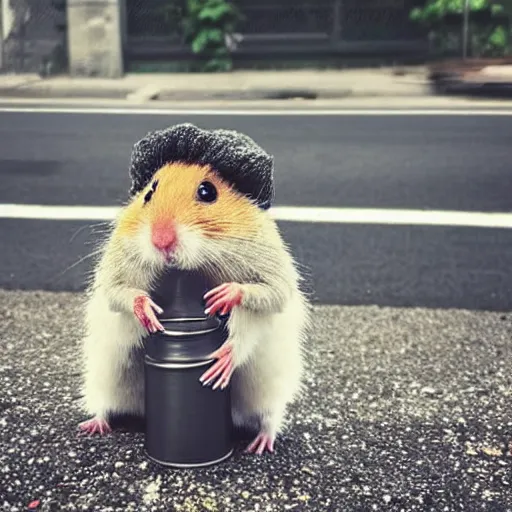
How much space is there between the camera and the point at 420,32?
60.6ft

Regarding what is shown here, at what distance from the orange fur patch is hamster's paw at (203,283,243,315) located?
0.15 m

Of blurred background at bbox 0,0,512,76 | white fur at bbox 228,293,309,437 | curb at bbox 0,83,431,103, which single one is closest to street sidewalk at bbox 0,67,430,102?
curb at bbox 0,83,431,103

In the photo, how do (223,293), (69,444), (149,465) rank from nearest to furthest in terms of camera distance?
(223,293), (149,465), (69,444)

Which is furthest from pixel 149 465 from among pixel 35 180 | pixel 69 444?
pixel 35 180

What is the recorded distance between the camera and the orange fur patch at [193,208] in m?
2.47

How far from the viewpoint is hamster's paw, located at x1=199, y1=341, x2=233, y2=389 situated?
8.55 feet

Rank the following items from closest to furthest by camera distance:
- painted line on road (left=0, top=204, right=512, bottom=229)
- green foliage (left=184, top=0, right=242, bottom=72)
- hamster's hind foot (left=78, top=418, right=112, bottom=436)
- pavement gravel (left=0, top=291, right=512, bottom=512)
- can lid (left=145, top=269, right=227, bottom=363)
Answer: can lid (left=145, top=269, right=227, bottom=363), pavement gravel (left=0, top=291, right=512, bottom=512), hamster's hind foot (left=78, top=418, right=112, bottom=436), painted line on road (left=0, top=204, right=512, bottom=229), green foliage (left=184, top=0, right=242, bottom=72)

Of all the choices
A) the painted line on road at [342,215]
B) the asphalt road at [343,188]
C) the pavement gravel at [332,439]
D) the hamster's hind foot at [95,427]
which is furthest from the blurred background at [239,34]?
the hamster's hind foot at [95,427]

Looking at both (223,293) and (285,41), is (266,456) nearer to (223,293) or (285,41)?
(223,293)

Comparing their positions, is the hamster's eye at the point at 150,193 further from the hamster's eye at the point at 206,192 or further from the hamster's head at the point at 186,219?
the hamster's eye at the point at 206,192

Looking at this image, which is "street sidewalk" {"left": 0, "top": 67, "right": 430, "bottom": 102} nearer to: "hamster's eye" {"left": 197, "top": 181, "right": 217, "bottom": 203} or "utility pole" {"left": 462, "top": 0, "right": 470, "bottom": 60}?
"utility pole" {"left": 462, "top": 0, "right": 470, "bottom": 60}

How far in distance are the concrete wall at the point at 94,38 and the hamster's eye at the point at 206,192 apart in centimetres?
1566

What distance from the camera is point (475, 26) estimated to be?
17641 mm

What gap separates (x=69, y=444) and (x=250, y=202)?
117 centimetres
